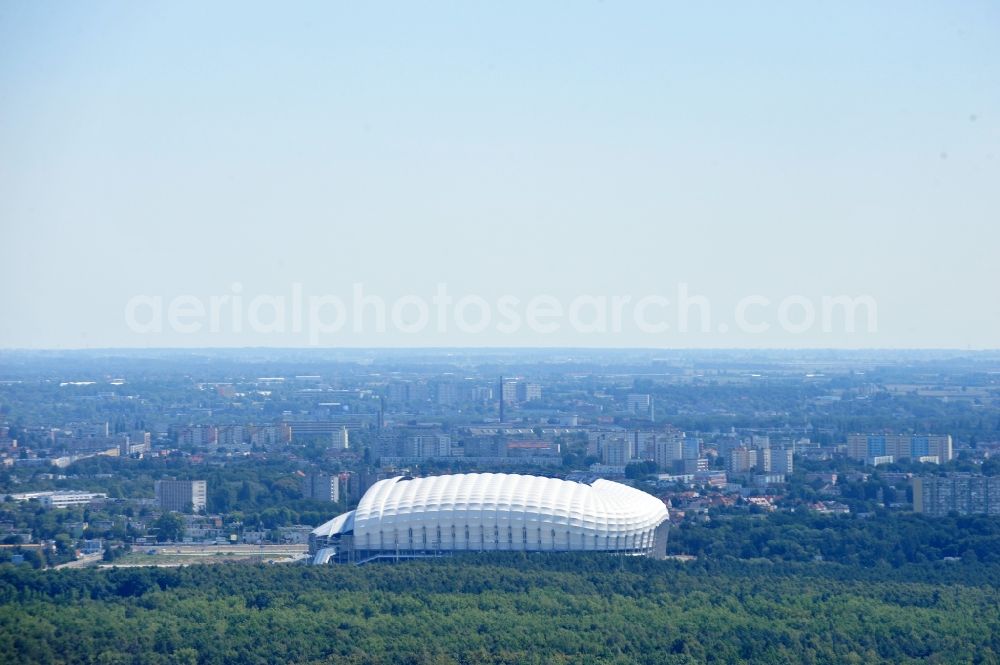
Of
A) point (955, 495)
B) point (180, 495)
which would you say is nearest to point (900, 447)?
point (955, 495)

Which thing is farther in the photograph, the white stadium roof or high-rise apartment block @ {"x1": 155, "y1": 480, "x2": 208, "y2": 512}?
high-rise apartment block @ {"x1": 155, "y1": 480, "x2": 208, "y2": 512}

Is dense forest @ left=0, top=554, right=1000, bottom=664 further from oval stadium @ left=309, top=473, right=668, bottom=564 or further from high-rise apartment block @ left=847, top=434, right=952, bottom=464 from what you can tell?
high-rise apartment block @ left=847, top=434, right=952, bottom=464

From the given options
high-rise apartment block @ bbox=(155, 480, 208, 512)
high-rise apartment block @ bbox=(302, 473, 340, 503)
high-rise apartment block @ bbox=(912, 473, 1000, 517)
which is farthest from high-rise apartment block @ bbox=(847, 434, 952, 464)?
high-rise apartment block @ bbox=(155, 480, 208, 512)

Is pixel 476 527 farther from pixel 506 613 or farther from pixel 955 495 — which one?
pixel 955 495

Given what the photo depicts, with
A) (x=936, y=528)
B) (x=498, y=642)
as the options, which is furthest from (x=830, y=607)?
(x=936, y=528)

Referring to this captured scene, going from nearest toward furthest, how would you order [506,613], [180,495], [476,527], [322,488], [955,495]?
[506,613] < [476,527] < [955,495] < [180,495] < [322,488]

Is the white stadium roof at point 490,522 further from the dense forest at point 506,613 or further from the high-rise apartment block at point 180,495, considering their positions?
the high-rise apartment block at point 180,495
